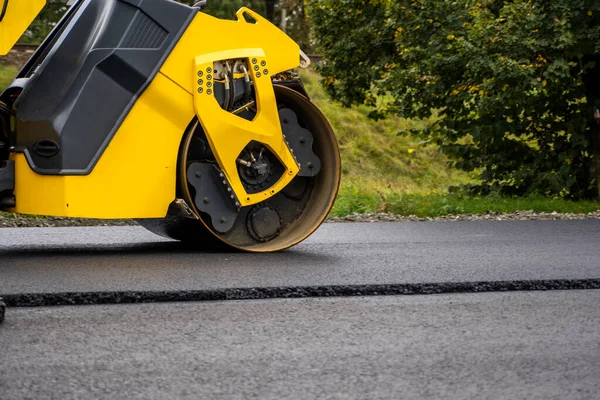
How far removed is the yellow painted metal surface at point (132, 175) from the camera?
571cm

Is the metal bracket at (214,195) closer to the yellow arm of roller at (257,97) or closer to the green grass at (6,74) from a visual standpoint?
the yellow arm of roller at (257,97)

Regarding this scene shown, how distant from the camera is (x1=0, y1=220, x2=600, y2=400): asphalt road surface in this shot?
10.6 ft

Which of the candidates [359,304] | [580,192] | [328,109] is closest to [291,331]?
[359,304]

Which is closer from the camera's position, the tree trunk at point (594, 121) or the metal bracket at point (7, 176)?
the metal bracket at point (7, 176)

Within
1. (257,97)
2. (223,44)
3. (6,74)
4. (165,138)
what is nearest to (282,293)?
(165,138)

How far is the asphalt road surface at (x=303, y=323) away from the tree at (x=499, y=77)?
16.7ft

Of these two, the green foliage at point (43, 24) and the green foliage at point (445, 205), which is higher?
the green foliage at point (43, 24)

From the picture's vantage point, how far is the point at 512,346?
149 inches

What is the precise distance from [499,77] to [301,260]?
20.1 ft

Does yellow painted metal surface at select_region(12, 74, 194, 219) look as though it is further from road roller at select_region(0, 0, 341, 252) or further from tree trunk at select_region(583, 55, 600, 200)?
tree trunk at select_region(583, 55, 600, 200)

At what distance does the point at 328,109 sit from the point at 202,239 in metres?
21.0

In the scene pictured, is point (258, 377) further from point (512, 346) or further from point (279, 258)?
point (279, 258)

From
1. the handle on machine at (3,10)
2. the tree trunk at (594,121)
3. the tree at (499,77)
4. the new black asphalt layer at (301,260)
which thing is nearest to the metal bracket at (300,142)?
the new black asphalt layer at (301,260)

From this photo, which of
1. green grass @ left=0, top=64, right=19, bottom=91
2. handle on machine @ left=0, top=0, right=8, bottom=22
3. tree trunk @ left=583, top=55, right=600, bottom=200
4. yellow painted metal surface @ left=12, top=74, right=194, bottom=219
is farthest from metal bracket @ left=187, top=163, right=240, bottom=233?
green grass @ left=0, top=64, right=19, bottom=91
